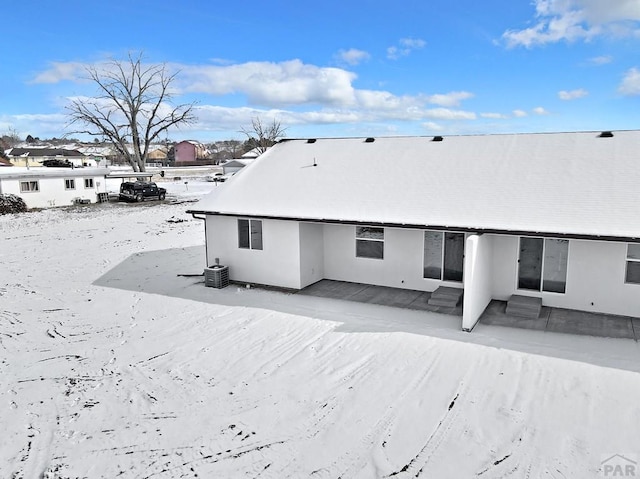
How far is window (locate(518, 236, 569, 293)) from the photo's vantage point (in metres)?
10.7

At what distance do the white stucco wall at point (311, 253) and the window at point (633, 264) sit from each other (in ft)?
24.5

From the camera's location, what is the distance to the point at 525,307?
34.6 ft

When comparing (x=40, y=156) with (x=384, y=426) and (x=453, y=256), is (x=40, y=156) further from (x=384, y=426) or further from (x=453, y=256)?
(x=384, y=426)

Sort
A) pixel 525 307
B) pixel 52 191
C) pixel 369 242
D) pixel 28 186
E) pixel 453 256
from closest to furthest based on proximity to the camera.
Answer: pixel 525 307 → pixel 453 256 → pixel 369 242 → pixel 28 186 → pixel 52 191

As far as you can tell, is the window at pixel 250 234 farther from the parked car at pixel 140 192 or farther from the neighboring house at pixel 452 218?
the parked car at pixel 140 192

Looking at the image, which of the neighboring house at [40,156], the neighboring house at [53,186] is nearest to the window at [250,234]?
the neighboring house at [53,186]

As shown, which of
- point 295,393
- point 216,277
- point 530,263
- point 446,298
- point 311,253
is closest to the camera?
point 295,393

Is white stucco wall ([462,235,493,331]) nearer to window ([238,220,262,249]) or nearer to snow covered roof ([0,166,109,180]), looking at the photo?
window ([238,220,262,249])

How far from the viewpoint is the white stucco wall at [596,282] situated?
10188 mm

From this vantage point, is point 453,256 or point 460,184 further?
point 453,256

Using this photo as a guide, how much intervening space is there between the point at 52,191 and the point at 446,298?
1229 inches

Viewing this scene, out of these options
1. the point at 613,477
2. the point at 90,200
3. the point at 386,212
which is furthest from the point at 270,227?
the point at 90,200

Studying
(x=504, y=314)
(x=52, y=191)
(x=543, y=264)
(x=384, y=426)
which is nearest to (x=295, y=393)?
(x=384, y=426)

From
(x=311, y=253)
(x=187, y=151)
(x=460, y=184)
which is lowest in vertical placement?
(x=311, y=253)
